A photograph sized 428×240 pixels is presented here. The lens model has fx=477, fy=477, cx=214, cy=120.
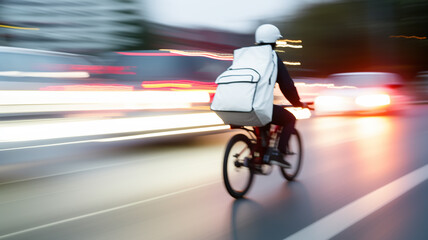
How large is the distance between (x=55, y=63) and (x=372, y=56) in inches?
1396

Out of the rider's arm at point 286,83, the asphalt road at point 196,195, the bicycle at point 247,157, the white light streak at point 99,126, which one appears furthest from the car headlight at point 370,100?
the rider's arm at point 286,83

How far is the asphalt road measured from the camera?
3.99 m

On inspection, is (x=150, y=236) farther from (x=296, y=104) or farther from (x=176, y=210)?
(x=296, y=104)

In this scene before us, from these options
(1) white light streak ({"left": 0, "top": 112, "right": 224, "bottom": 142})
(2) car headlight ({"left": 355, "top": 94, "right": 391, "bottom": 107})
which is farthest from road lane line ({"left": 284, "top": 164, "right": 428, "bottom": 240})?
(2) car headlight ({"left": 355, "top": 94, "right": 391, "bottom": 107})

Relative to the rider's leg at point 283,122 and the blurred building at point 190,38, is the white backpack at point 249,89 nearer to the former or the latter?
the rider's leg at point 283,122

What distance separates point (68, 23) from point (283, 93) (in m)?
20.3

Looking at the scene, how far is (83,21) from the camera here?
23.1m

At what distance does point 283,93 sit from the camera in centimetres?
515

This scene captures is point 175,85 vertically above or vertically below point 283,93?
below

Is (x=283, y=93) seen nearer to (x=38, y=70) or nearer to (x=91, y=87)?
(x=91, y=87)

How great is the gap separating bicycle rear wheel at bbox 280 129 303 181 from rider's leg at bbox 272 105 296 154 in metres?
0.25

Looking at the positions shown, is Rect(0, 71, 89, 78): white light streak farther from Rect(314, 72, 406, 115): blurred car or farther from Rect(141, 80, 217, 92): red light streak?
Rect(314, 72, 406, 115): blurred car

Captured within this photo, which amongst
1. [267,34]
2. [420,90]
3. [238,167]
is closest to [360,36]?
[420,90]

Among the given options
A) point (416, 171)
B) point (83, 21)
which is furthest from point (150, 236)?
point (83, 21)
